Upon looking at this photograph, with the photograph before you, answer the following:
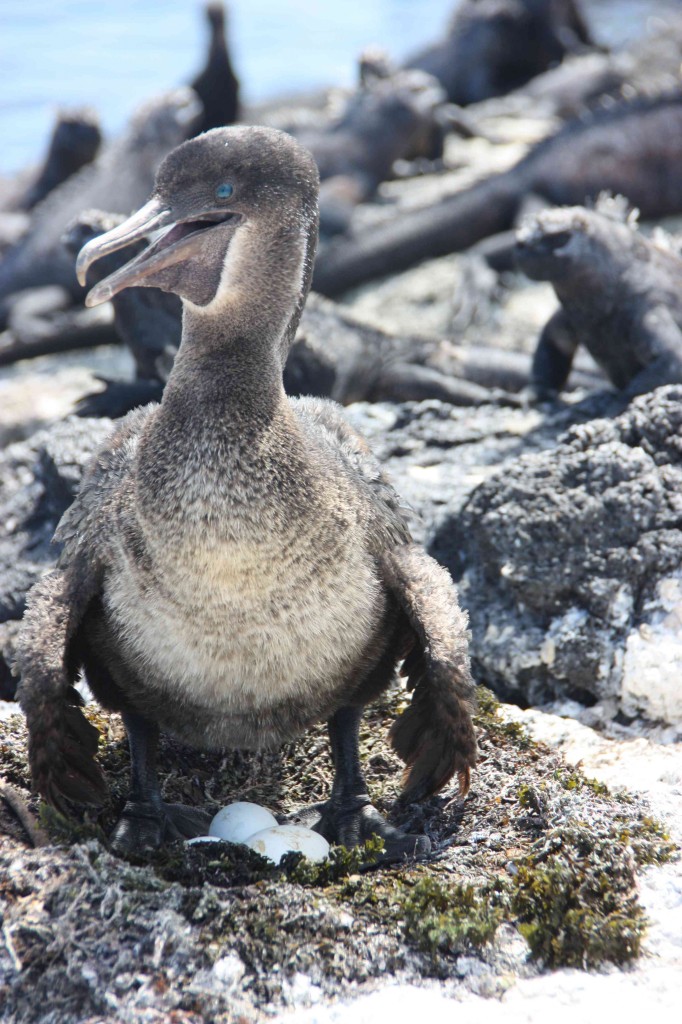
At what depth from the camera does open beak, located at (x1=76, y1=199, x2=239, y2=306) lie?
126 inches

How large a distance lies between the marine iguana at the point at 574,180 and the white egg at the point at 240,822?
23.6 feet

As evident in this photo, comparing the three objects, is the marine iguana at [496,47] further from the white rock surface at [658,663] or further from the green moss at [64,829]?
the green moss at [64,829]

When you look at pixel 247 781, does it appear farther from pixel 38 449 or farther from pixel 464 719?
pixel 38 449

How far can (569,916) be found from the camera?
303 cm

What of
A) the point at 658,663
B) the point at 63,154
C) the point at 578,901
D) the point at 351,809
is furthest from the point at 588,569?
the point at 63,154

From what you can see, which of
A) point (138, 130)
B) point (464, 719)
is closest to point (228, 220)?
point (464, 719)

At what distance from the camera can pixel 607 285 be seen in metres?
6.33

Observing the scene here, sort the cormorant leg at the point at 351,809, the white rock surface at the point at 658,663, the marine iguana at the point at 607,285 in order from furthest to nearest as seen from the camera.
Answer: the marine iguana at the point at 607,285, the white rock surface at the point at 658,663, the cormorant leg at the point at 351,809

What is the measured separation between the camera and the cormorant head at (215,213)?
330cm

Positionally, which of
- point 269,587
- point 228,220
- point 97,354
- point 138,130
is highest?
point 228,220

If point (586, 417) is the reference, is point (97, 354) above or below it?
below

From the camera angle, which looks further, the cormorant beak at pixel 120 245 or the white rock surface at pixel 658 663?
the white rock surface at pixel 658 663

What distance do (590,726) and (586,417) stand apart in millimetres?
1947

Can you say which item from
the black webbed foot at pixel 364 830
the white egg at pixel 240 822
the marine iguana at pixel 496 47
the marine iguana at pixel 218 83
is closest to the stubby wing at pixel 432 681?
the black webbed foot at pixel 364 830
